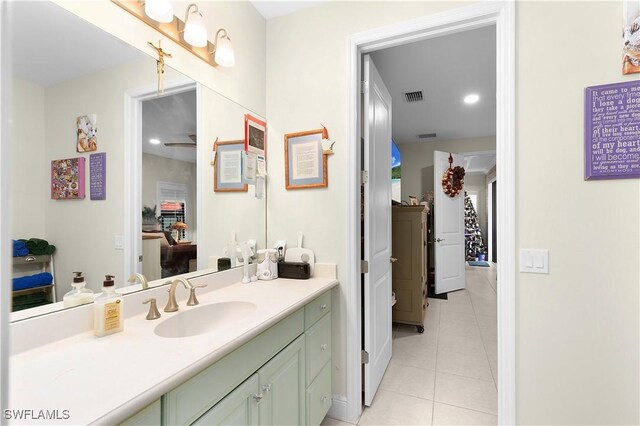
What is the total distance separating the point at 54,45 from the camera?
102cm

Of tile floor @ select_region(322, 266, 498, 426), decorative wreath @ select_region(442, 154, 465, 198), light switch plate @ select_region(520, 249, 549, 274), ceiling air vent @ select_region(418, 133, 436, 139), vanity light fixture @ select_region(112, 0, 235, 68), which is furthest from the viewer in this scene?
ceiling air vent @ select_region(418, 133, 436, 139)

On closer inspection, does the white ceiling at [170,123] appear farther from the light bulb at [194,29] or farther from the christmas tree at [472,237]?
the christmas tree at [472,237]

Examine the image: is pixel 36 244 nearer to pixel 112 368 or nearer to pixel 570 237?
pixel 112 368

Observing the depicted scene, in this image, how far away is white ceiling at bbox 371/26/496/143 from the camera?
7.95ft

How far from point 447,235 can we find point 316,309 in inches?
145

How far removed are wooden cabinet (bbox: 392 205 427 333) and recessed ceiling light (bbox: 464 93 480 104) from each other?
4.92 feet

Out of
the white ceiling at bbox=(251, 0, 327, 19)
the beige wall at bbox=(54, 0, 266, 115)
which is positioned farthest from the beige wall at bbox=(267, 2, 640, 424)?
the beige wall at bbox=(54, 0, 266, 115)

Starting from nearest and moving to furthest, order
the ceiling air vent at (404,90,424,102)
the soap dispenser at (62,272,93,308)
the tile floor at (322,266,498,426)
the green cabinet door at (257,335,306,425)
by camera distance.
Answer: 1. the soap dispenser at (62,272,93,308)
2. the green cabinet door at (257,335,306,425)
3. the tile floor at (322,266,498,426)
4. the ceiling air vent at (404,90,424,102)

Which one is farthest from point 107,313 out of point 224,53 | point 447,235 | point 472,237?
point 472,237

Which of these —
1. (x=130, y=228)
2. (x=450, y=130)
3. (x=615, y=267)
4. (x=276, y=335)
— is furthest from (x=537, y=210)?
(x=450, y=130)

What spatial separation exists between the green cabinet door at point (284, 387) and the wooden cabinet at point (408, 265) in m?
2.03

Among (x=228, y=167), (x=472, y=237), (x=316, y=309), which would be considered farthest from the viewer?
(x=472, y=237)

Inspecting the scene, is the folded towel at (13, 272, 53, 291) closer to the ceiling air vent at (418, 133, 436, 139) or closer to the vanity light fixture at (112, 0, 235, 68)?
the vanity light fixture at (112, 0, 235, 68)

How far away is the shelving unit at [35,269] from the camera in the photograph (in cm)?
92
